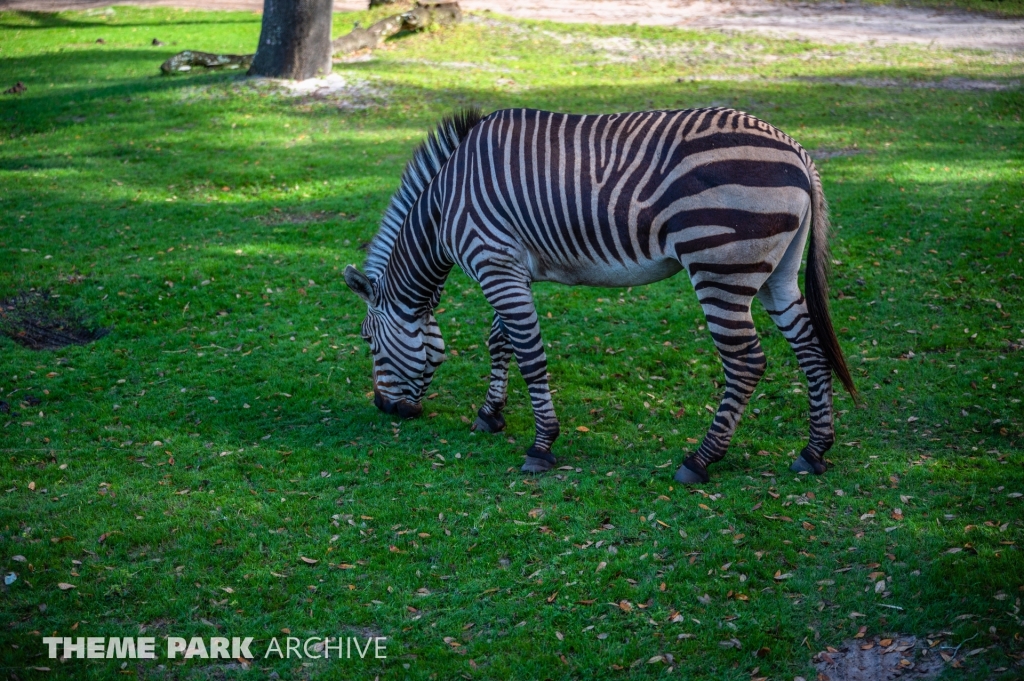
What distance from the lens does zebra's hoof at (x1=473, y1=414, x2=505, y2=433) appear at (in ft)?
25.4

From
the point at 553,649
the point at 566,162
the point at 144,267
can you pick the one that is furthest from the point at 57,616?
the point at 144,267

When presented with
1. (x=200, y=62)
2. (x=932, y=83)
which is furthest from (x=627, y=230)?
(x=200, y=62)

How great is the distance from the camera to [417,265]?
7.27 m

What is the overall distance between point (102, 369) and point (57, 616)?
4.06 meters

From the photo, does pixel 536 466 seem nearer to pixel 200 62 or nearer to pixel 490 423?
pixel 490 423

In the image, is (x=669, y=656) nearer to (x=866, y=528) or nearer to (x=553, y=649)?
(x=553, y=649)

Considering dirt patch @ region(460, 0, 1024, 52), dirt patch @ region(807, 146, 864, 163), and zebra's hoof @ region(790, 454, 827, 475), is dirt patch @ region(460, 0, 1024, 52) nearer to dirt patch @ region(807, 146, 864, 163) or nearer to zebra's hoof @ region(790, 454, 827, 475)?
dirt patch @ region(807, 146, 864, 163)

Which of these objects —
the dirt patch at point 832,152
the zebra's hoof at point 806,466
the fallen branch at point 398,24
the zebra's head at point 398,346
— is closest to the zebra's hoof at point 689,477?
the zebra's hoof at point 806,466

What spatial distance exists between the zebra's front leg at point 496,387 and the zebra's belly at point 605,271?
88cm

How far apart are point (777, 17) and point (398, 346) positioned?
948 inches

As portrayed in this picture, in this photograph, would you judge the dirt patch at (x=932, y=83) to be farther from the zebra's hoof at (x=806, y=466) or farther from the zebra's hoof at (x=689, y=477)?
the zebra's hoof at (x=689, y=477)

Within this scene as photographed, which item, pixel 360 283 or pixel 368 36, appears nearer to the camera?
pixel 360 283

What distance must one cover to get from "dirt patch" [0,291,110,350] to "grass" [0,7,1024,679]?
0.70 ft

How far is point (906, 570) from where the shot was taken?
17.9ft
